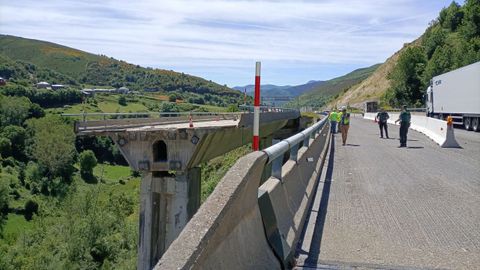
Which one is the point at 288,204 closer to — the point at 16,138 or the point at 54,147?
the point at 54,147

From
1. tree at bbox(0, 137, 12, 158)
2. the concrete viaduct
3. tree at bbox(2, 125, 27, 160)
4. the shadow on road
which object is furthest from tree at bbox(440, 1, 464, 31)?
the shadow on road

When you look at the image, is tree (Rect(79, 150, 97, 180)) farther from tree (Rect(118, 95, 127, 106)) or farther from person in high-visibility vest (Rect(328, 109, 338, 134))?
person in high-visibility vest (Rect(328, 109, 338, 134))

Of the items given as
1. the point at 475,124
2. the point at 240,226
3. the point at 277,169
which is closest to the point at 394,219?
the point at 277,169

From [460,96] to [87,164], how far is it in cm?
7352

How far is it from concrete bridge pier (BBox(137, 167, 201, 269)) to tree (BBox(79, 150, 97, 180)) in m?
77.3

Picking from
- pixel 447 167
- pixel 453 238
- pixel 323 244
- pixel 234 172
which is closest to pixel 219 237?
pixel 234 172

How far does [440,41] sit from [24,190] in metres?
77.8

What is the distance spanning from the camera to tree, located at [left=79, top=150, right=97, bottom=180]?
98188 mm

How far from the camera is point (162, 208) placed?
23234 mm

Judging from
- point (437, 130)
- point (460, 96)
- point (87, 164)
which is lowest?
point (87, 164)

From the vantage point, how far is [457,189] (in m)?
11.6

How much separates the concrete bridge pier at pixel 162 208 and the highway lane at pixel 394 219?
29.1 feet

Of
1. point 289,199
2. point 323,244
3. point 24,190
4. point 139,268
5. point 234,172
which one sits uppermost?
point 234,172

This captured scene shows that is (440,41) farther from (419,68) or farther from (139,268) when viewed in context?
(139,268)
